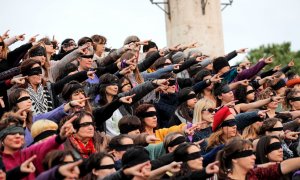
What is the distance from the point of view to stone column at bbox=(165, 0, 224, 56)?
2234cm

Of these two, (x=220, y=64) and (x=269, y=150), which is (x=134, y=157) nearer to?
(x=269, y=150)

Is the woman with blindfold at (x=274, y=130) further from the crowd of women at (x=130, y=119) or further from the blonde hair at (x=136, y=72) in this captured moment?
the blonde hair at (x=136, y=72)

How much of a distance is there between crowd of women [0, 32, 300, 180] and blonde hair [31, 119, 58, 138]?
0.04 ft

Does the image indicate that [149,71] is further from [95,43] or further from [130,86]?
[130,86]

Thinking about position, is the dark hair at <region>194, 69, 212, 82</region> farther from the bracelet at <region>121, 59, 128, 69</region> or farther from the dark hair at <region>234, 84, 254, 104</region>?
the bracelet at <region>121, 59, 128, 69</region>

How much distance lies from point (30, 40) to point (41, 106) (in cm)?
159

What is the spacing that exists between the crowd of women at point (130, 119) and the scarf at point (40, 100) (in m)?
0.02

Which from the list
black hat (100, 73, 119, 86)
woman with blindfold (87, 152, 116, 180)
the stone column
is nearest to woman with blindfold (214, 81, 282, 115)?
black hat (100, 73, 119, 86)

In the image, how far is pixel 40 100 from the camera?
39.3 ft

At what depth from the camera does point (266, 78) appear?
16.6 metres

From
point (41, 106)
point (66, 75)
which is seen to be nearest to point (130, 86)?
point (66, 75)

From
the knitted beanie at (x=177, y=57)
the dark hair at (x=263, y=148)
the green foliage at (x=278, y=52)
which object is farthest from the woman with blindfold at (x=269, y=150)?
the green foliage at (x=278, y=52)

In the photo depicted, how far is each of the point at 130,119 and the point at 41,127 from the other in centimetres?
163

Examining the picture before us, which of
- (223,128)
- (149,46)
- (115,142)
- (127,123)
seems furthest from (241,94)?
(115,142)
